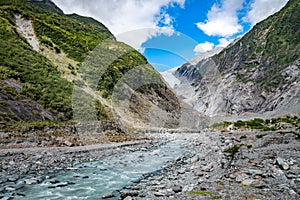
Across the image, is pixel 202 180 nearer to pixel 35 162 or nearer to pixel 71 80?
pixel 35 162

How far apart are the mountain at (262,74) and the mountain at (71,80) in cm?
3656

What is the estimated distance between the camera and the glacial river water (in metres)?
12.1

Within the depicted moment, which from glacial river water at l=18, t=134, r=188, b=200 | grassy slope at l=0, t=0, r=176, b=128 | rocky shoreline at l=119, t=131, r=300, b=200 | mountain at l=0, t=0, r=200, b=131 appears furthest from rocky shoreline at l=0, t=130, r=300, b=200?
grassy slope at l=0, t=0, r=176, b=128

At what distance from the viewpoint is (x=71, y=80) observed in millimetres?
53750

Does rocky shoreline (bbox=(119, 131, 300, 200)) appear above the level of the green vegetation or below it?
below

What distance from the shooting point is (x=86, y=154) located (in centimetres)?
2370

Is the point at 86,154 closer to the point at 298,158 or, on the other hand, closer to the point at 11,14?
the point at 298,158

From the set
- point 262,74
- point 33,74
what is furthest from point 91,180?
point 262,74

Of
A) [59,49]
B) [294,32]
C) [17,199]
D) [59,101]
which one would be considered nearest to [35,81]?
[59,101]

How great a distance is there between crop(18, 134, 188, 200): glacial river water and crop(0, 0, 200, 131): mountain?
38.6 ft

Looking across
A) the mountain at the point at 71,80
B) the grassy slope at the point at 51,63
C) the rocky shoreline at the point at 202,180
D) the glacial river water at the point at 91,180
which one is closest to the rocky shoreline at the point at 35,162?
the rocky shoreline at the point at 202,180

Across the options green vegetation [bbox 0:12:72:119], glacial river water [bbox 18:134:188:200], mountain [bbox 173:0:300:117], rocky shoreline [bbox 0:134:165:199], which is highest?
mountain [bbox 173:0:300:117]

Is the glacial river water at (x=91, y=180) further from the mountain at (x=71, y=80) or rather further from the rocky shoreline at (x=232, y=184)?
the mountain at (x=71, y=80)

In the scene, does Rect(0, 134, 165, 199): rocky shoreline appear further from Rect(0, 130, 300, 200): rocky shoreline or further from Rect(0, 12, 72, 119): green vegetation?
Rect(0, 12, 72, 119): green vegetation
